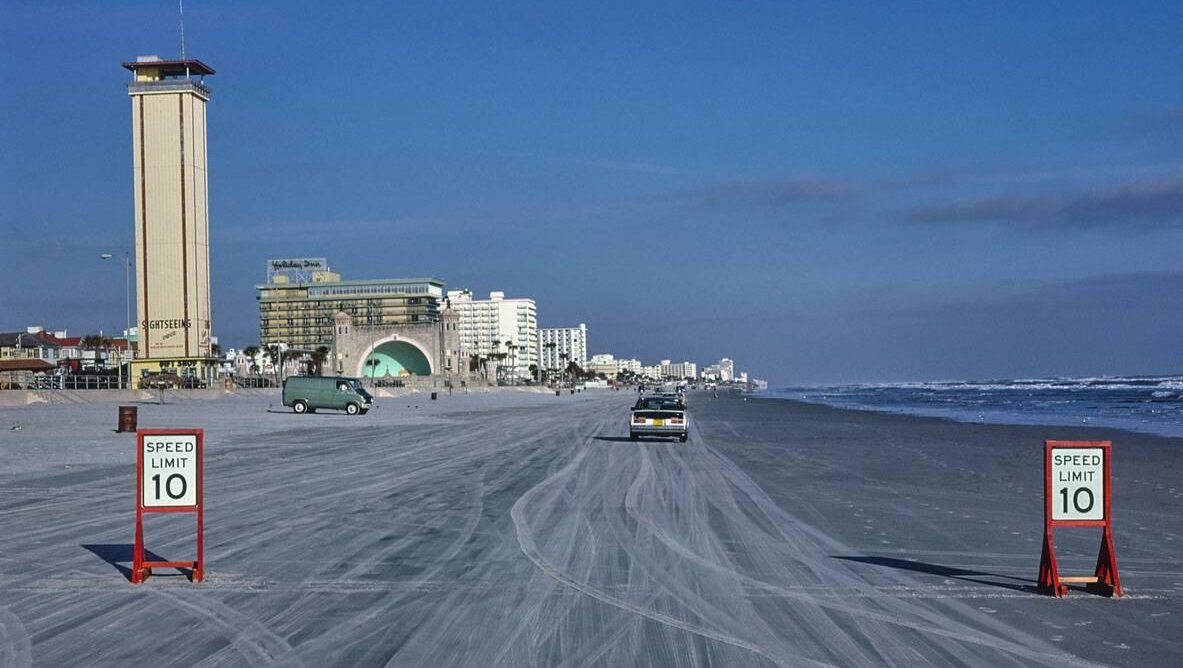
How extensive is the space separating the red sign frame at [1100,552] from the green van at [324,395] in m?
52.0


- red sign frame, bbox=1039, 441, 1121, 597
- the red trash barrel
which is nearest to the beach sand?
red sign frame, bbox=1039, 441, 1121, 597

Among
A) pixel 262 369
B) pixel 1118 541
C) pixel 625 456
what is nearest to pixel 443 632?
pixel 1118 541

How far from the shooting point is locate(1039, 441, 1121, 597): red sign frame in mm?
9984

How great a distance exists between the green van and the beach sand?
3445 centimetres

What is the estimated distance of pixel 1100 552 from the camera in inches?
400

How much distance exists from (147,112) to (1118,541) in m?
107

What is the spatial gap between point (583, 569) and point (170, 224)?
10495 centimetres

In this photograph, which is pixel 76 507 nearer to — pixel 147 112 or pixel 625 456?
pixel 625 456

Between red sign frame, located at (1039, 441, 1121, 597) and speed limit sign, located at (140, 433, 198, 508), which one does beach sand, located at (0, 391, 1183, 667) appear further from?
speed limit sign, located at (140, 433, 198, 508)

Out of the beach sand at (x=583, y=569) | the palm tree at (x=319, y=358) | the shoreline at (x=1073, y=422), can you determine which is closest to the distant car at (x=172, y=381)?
the shoreline at (x=1073, y=422)

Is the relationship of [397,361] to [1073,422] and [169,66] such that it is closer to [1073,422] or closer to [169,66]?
[169,66]

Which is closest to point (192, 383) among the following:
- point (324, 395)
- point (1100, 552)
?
point (324, 395)

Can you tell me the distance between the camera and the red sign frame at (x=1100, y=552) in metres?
9.98

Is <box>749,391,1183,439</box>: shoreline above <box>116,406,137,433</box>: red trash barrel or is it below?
below
